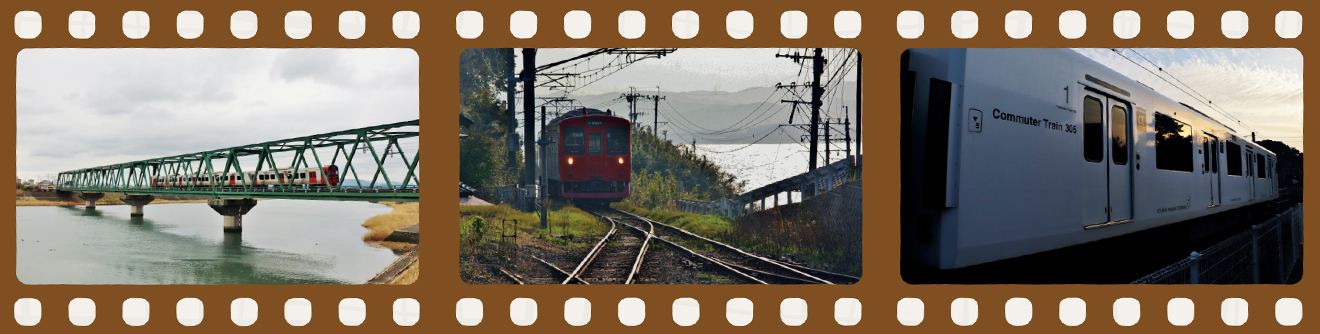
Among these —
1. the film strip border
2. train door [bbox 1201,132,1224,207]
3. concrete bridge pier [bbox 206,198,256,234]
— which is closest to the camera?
the film strip border

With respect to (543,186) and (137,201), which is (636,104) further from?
(137,201)

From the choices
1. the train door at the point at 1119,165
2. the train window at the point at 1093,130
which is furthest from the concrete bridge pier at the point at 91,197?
the train door at the point at 1119,165

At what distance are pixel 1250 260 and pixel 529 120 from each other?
7.16 metres

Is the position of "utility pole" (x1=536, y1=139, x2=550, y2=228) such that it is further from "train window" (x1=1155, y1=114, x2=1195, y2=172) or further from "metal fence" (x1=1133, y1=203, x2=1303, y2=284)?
"train window" (x1=1155, y1=114, x2=1195, y2=172)

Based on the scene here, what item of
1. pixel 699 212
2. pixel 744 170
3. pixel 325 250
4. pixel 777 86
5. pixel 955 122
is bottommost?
pixel 325 250

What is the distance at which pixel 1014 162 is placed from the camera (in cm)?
528

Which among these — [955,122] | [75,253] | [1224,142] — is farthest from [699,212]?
[1224,142]

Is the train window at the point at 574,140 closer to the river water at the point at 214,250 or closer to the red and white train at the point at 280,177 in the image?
the river water at the point at 214,250

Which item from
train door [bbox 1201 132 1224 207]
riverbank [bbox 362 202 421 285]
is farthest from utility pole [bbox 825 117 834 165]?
train door [bbox 1201 132 1224 207]

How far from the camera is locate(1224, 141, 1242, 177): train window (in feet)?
32.1

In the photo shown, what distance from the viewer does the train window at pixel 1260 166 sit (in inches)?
409

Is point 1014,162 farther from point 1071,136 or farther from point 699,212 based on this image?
point 699,212

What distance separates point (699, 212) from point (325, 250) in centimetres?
385

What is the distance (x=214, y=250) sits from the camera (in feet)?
23.7
